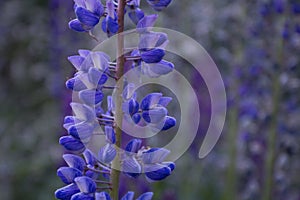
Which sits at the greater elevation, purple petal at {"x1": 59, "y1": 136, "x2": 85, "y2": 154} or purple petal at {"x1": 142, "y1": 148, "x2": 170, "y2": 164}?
purple petal at {"x1": 142, "y1": 148, "x2": 170, "y2": 164}

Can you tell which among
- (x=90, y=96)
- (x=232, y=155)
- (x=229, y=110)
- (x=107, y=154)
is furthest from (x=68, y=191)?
(x=229, y=110)

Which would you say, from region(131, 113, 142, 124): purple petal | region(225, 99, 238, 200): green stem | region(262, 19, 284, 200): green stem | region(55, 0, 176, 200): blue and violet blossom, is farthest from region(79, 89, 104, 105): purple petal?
region(225, 99, 238, 200): green stem

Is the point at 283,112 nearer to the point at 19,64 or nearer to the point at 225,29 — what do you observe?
the point at 225,29

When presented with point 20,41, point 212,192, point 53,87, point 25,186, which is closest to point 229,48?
point 212,192

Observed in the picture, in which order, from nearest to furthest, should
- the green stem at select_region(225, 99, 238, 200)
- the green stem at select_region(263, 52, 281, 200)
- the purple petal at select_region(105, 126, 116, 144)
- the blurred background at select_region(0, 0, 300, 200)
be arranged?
the purple petal at select_region(105, 126, 116, 144) → the green stem at select_region(263, 52, 281, 200) → the blurred background at select_region(0, 0, 300, 200) → the green stem at select_region(225, 99, 238, 200)

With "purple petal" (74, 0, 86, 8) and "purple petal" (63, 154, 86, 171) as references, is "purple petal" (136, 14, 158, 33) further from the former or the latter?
"purple petal" (63, 154, 86, 171)

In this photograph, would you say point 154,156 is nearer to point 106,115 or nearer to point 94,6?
point 106,115

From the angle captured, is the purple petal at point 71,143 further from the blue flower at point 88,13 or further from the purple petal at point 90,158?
the blue flower at point 88,13
